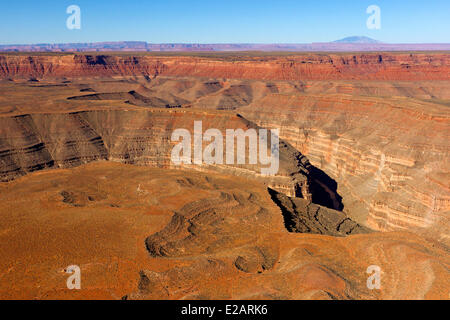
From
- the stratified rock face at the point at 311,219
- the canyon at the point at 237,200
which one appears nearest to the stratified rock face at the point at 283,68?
the canyon at the point at 237,200

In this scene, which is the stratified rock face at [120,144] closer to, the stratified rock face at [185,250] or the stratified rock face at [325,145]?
the stratified rock face at [325,145]

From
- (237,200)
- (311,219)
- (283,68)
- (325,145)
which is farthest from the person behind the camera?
(283,68)

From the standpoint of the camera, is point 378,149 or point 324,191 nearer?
point 378,149

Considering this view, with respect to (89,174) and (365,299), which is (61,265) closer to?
(365,299)

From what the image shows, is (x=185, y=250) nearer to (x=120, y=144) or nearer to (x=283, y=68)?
(x=120, y=144)

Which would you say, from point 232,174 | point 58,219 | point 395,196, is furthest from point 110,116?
point 395,196

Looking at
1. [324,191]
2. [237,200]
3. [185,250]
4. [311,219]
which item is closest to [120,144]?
[237,200]

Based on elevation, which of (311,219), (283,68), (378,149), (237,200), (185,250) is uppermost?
(283,68)

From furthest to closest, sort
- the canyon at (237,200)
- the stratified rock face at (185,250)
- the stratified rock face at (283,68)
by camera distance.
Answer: the stratified rock face at (283,68) → the canyon at (237,200) → the stratified rock face at (185,250)
